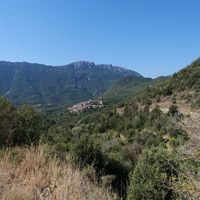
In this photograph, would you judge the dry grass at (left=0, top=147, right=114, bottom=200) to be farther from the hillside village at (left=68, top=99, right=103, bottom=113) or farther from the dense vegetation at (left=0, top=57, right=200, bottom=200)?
the hillside village at (left=68, top=99, right=103, bottom=113)

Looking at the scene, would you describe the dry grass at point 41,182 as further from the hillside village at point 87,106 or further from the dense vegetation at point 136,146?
the hillside village at point 87,106

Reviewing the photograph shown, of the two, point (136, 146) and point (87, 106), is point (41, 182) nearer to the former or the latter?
point (136, 146)

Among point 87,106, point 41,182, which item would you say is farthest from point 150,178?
point 87,106

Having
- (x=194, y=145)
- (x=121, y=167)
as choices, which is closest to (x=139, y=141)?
(x=121, y=167)

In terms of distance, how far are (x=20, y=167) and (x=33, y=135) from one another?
8687mm

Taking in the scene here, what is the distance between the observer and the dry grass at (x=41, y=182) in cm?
363

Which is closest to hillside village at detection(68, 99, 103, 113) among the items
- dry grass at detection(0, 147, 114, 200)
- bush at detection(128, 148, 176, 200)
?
bush at detection(128, 148, 176, 200)

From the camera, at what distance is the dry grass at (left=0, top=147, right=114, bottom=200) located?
363cm

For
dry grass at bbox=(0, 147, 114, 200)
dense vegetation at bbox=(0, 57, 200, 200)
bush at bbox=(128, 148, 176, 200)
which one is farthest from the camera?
bush at bbox=(128, 148, 176, 200)

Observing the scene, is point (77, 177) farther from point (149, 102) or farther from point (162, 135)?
point (149, 102)

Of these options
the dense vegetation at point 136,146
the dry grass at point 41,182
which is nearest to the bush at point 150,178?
the dense vegetation at point 136,146

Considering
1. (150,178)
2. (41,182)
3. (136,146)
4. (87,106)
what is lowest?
(87,106)

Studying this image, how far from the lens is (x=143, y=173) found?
11.4m

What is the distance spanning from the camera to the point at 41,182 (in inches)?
165
